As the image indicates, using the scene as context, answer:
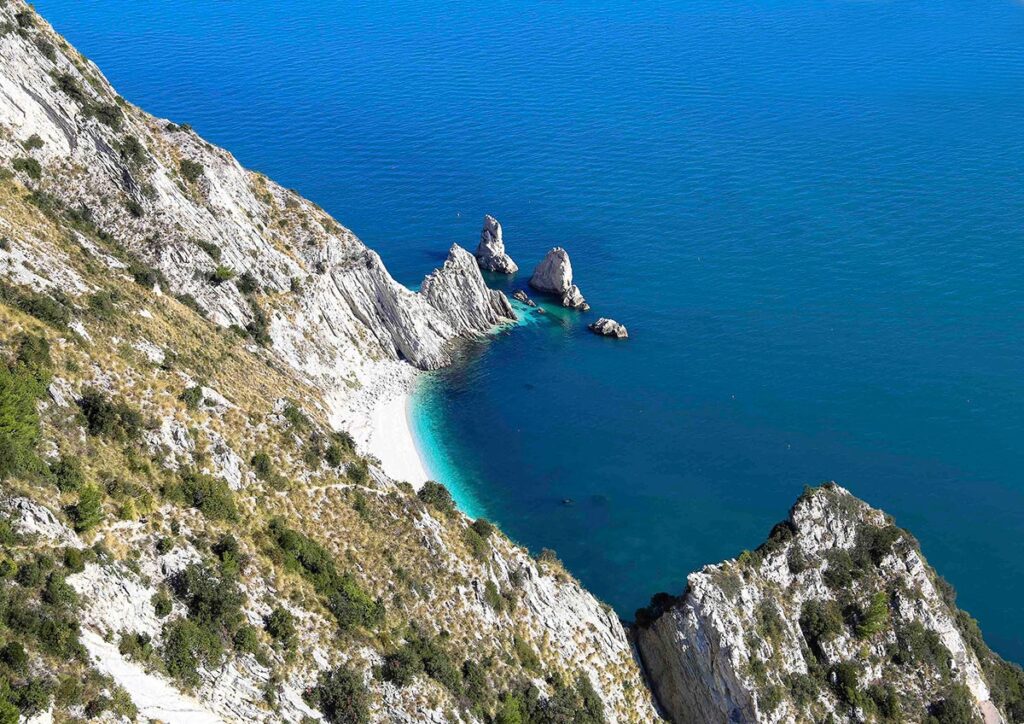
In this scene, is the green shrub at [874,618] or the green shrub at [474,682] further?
the green shrub at [874,618]

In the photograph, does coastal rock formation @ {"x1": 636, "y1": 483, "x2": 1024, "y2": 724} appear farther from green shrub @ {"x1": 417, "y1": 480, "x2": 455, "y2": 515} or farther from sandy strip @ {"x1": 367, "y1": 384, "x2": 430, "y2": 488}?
sandy strip @ {"x1": 367, "y1": 384, "x2": 430, "y2": 488}

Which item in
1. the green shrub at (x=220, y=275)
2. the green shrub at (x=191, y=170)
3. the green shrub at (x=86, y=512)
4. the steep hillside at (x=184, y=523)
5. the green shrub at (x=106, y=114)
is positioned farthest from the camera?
the green shrub at (x=191, y=170)

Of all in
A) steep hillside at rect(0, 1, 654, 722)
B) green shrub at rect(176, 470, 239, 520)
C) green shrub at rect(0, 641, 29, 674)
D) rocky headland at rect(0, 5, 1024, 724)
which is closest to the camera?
green shrub at rect(0, 641, 29, 674)

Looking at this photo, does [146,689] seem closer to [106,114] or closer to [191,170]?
[106,114]

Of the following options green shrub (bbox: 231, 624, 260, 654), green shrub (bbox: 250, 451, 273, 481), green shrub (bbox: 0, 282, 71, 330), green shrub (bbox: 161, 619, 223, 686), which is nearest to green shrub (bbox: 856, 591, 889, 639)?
green shrub (bbox: 231, 624, 260, 654)

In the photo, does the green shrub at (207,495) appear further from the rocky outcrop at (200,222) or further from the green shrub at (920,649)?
the green shrub at (920,649)

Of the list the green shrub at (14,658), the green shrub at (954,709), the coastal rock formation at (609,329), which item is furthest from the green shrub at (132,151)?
the green shrub at (954,709)
